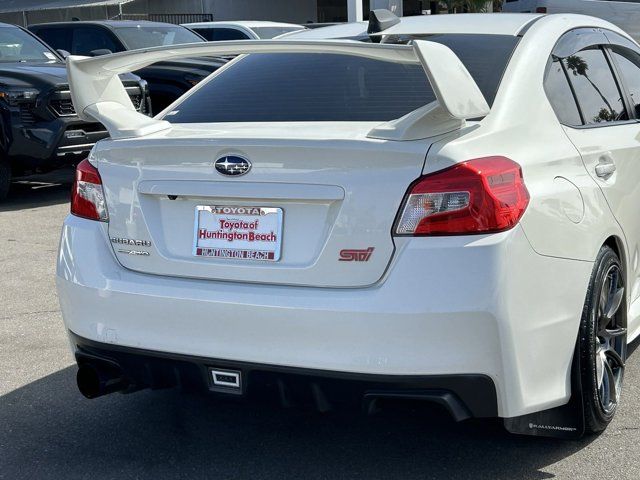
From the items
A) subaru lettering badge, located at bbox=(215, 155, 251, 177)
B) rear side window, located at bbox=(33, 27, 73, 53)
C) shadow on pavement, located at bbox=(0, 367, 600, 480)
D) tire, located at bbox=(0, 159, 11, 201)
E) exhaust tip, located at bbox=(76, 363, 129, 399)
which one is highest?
subaru lettering badge, located at bbox=(215, 155, 251, 177)

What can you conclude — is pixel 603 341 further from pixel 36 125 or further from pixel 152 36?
pixel 152 36

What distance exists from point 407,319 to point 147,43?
Answer: 11.3m

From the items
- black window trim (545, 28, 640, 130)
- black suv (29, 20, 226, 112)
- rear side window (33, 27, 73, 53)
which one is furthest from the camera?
rear side window (33, 27, 73, 53)

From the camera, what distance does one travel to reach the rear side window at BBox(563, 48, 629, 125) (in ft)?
13.8

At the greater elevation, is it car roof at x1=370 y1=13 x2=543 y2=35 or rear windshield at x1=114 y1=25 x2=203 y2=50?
car roof at x1=370 y1=13 x2=543 y2=35

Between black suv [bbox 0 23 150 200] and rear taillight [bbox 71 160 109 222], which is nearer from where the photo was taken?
rear taillight [bbox 71 160 109 222]

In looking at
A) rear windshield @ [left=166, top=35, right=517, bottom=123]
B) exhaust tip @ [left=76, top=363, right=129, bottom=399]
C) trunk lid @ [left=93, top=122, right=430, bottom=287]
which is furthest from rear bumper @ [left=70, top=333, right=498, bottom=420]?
rear windshield @ [left=166, top=35, right=517, bottom=123]

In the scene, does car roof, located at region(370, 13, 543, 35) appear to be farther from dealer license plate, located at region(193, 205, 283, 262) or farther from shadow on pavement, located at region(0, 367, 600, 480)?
shadow on pavement, located at region(0, 367, 600, 480)

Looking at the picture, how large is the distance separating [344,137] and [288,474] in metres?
1.27

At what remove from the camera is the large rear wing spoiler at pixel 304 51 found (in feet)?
10.5

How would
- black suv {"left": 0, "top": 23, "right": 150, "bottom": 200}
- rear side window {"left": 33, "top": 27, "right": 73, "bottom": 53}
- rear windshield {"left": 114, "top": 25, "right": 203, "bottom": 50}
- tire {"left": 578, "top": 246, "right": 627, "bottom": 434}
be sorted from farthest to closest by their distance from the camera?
rear side window {"left": 33, "top": 27, "right": 73, "bottom": 53}, rear windshield {"left": 114, "top": 25, "right": 203, "bottom": 50}, black suv {"left": 0, "top": 23, "right": 150, "bottom": 200}, tire {"left": 578, "top": 246, "right": 627, "bottom": 434}

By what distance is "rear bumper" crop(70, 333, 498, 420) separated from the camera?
3160 mm

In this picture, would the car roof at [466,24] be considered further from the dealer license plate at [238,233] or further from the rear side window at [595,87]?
the dealer license plate at [238,233]

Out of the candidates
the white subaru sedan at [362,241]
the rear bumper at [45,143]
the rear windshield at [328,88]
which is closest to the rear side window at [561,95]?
the white subaru sedan at [362,241]
